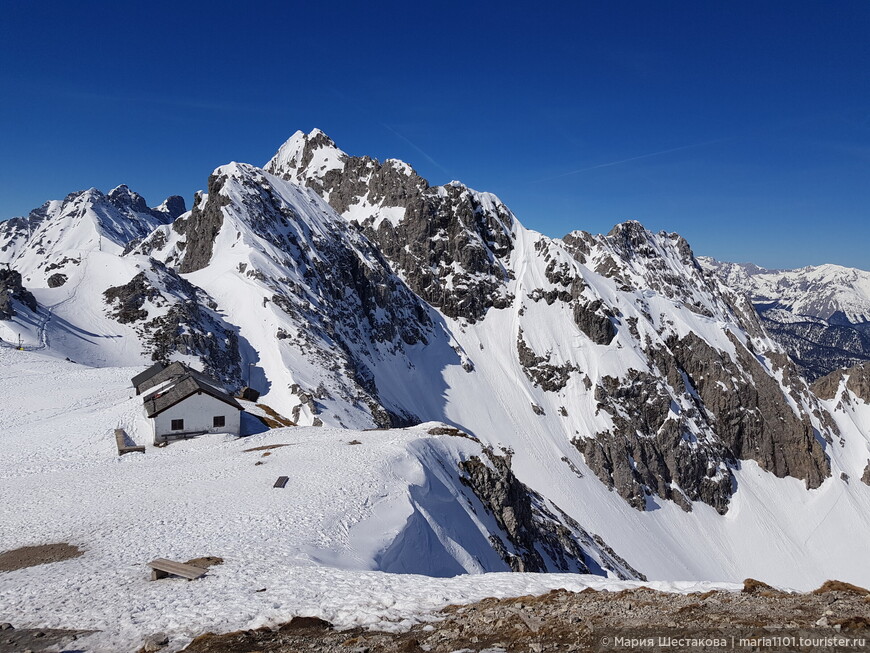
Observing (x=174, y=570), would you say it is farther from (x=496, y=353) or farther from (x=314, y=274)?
(x=496, y=353)

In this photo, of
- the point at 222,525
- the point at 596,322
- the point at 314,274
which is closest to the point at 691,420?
the point at 596,322

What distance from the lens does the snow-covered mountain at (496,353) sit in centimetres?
7356

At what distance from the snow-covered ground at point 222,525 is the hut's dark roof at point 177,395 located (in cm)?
196

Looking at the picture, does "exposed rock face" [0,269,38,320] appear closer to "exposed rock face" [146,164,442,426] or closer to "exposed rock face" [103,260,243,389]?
"exposed rock face" [103,260,243,389]

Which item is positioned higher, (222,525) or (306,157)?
(306,157)

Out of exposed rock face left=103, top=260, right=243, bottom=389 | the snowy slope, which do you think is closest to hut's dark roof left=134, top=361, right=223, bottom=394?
the snowy slope

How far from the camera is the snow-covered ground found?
42.4 ft

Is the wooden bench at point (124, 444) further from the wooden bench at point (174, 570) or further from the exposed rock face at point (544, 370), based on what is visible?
the exposed rock face at point (544, 370)

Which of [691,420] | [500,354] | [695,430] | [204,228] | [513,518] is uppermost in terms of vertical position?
[204,228]

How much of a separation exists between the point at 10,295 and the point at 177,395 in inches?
1804

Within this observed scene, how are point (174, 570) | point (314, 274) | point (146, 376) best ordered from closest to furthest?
1. point (174, 570)
2. point (146, 376)
3. point (314, 274)

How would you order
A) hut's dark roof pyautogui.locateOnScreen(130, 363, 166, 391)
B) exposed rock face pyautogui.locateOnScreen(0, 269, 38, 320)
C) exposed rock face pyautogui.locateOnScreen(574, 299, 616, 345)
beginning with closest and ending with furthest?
hut's dark roof pyautogui.locateOnScreen(130, 363, 166, 391) < exposed rock face pyautogui.locateOnScreen(0, 269, 38, 320) < exposed rock face pyautogui.locateOnScreen(574, 299, 616, 345)

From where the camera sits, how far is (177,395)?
3556 cm

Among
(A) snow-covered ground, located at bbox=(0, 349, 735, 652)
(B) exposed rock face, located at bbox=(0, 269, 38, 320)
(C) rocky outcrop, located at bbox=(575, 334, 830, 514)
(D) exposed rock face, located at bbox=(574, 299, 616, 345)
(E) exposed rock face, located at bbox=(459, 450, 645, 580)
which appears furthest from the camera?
(D) exposed rock face, located at bbox=(574, 299, 616, 345)
